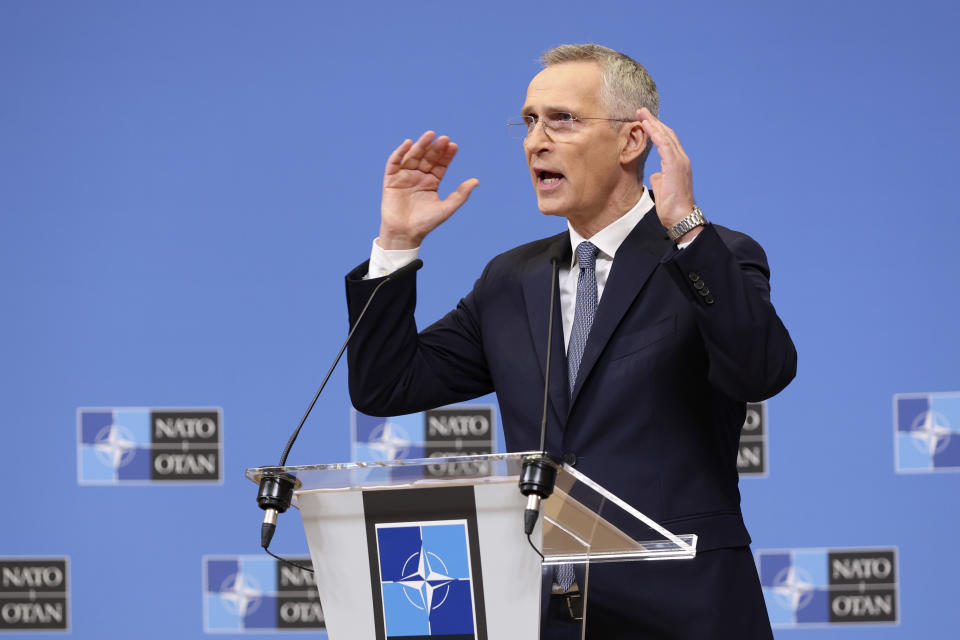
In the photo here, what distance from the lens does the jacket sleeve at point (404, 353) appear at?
1.70m

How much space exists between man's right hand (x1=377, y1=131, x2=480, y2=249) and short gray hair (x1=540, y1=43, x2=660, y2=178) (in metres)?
0.24

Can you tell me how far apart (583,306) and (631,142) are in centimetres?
31

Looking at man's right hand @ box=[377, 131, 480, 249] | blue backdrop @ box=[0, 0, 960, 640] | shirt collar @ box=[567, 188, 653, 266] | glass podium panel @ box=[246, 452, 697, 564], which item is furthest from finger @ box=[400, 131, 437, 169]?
blue backdrop @ box=[0, 0, 960, 640]

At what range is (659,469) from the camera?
4.92 feet

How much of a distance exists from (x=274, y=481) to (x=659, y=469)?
55 centimetres

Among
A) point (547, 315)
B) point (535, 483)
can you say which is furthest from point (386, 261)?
point (535, 483)

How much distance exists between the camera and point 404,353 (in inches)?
68.6

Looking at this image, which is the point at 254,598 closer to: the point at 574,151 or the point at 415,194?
the point at 415,194

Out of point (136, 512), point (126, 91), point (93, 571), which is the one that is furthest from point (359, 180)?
point (93, 571)

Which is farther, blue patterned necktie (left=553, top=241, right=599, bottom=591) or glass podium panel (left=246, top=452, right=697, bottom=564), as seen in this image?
blue patterned necktie (left=553, top=241, right=599, bottom=591)

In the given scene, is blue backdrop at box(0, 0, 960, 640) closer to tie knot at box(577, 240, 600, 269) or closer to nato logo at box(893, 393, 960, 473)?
nato logo at box(893, 393, 960, 473)

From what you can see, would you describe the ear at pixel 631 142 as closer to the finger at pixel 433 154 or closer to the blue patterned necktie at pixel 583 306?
the blue patterned necktie at pixel 583 306

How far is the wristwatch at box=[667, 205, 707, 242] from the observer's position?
1.41 meters

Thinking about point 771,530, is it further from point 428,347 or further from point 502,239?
point 428,347
